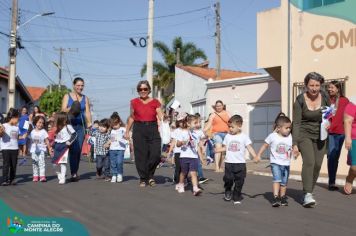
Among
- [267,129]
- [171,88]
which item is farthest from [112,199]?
[171,88]

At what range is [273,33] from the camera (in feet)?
47.5

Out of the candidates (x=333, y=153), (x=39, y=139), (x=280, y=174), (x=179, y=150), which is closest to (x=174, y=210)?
(x=280, y=174)

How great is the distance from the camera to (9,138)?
955 cm

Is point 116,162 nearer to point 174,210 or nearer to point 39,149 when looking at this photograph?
point 39,149

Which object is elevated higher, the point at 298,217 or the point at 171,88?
the point at 171,88

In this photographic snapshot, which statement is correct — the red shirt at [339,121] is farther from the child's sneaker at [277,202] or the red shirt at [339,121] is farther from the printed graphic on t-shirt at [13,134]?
the printed graphic on t-shirt at [13,134]

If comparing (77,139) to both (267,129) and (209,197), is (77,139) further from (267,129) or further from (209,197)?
(267,129)

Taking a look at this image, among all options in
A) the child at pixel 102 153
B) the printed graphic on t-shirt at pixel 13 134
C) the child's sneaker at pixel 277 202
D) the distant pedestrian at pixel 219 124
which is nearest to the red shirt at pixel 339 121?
the child's sneaker at pixel 277 202

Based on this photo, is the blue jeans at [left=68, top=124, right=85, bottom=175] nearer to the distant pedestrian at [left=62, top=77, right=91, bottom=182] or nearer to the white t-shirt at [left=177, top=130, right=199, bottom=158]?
the distant pedestrian at [left=62, top=77, right=91, bottom=182]

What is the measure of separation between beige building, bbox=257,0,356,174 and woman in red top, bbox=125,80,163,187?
547 cm

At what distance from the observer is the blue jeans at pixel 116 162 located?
10328 millimetres

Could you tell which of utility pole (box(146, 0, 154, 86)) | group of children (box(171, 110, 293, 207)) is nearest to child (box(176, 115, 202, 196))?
group of children (box(171, 110, 293, 207))

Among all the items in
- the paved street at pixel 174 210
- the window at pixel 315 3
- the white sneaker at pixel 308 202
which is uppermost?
the window at pixel 315 3

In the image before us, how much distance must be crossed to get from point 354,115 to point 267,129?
1052 centimetres
